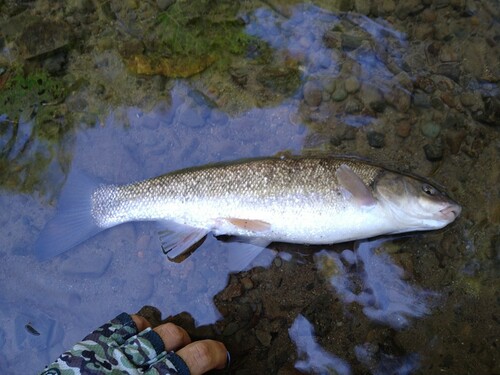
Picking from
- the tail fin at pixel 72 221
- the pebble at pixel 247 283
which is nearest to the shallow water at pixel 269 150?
the pebble at pixel 247 283

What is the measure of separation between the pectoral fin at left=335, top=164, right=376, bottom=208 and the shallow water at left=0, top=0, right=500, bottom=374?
37cm

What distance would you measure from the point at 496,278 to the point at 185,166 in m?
2.18

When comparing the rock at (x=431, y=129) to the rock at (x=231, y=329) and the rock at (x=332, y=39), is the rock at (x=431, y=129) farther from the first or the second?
the rock at (x=231, y=329)

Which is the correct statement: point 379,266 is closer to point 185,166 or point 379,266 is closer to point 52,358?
point 185,166

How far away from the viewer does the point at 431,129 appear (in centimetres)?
333

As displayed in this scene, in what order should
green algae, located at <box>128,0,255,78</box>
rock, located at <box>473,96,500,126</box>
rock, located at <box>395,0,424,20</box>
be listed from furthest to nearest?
green algae, located at <box>128,0,255,78</box> → rock, located at <box>395,0,424,20</box> → rock, located at <box>473,96,500,126</box>

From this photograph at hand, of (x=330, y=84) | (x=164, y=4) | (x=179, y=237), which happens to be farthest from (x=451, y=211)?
(x=164, y=4)

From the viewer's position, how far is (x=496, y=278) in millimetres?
3252

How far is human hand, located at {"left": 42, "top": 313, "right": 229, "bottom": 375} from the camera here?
2973mm

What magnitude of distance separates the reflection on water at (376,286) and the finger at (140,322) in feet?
3.98

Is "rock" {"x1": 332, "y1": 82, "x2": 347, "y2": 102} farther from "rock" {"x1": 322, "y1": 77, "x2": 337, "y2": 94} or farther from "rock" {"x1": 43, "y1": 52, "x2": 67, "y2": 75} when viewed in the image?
"rock" {"x1": 43, "y1": 52, "x2": 67, "y2": 75}

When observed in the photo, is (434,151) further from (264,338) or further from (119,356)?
(119,356)

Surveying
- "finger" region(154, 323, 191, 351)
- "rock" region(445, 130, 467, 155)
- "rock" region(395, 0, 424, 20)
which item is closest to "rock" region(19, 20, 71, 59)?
"finger" region(154, 323, 191, 351)

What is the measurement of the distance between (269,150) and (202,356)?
4.62ft
